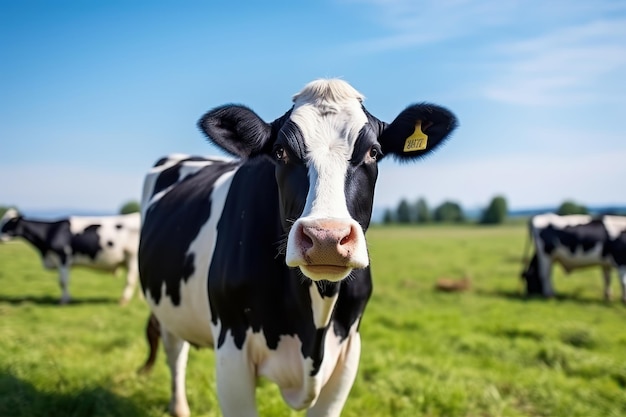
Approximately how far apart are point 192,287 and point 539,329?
7.21 meters

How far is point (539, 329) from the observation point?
929cm

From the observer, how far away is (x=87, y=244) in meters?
14.5

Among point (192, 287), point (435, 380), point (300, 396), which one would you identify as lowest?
point (435, 380)

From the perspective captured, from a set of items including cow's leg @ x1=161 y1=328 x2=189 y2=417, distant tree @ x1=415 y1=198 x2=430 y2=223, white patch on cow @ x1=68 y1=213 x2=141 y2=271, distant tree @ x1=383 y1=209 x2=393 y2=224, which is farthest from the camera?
distant tree @ x1=415 y1=198 x2=430 y2=223

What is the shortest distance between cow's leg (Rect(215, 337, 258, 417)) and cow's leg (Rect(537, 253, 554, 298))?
13454mm

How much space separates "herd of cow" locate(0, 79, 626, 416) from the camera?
98.9 inches

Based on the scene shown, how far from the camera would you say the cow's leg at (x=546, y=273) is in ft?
49.4

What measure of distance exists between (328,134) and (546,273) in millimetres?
14041

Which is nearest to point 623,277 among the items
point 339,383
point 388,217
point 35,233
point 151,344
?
point 151,344

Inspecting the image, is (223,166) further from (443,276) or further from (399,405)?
(443,276)

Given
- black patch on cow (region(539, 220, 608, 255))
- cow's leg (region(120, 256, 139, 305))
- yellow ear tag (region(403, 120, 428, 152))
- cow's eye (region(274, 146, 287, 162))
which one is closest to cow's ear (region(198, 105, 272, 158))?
cow's eye (region(274, 146, 287, 162))

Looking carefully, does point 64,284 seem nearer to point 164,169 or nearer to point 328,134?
point 164,169

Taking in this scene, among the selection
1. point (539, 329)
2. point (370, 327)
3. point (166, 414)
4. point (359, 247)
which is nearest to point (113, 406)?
point (166, 414)

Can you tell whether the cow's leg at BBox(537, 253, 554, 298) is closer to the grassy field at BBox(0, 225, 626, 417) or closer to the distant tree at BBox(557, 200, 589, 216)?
the grassy field at BBox(0, 225, 626, 417)
